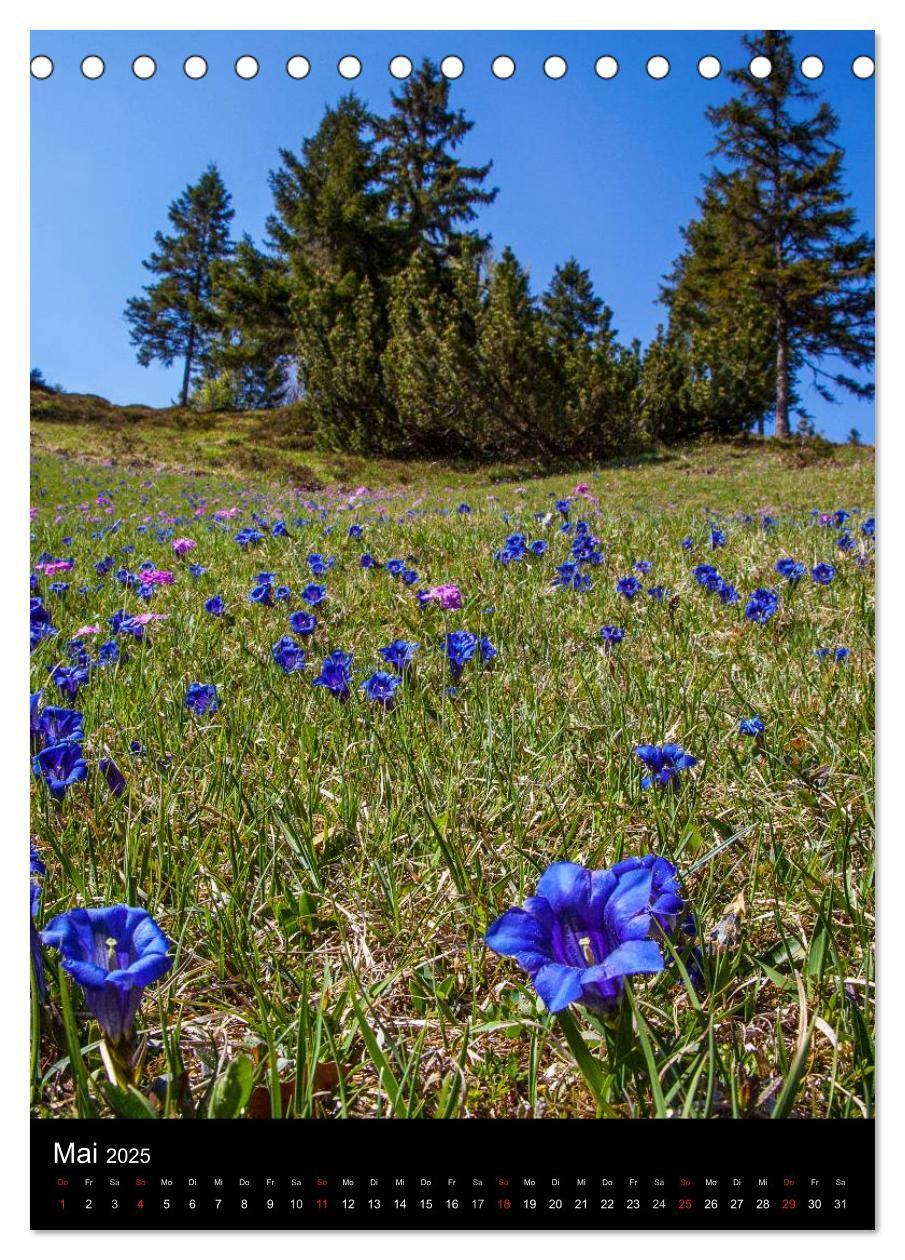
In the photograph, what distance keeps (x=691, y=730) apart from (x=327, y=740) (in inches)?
40.9

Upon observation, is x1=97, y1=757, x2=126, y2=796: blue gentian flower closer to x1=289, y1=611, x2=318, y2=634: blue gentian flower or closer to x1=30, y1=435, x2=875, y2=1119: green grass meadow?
x1=30, y1=435, x2=875, y2=1119: green grass meadow

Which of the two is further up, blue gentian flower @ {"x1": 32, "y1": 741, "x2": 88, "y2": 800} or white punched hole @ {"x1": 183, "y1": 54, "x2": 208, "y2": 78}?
white punched hole @ {"x1": 183, "y1": 54, "x2": 208, "y2": 78}

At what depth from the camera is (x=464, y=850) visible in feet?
5.22

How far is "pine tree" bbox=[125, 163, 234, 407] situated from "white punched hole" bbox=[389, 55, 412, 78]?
28.8 inches

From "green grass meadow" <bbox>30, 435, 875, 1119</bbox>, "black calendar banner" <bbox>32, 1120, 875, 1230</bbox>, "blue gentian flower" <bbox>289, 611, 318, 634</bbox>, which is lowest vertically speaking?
"black calendar banner" <bbox>32, 1120, 875, 1230</bbox>

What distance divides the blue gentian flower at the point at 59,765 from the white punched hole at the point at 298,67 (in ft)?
5.01

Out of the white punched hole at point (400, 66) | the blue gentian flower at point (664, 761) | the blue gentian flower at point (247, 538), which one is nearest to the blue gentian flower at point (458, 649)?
the blue gentian flower at point (664, 761)

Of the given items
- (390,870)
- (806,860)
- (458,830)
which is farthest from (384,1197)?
(806,860)

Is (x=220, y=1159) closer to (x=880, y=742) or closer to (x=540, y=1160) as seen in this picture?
(x=540, y=1160)

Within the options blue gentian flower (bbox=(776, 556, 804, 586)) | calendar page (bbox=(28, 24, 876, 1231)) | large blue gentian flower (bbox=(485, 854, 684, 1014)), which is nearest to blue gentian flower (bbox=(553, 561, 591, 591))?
calendar page (bbox=(28, 24, 876, 1231))

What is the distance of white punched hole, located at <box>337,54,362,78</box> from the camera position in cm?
157

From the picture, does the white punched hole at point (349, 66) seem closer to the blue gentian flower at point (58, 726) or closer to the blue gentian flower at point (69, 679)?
the blue gentian flower at point (58, 726)

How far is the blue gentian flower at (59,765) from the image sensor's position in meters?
1.50

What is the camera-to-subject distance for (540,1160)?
0.94 m
